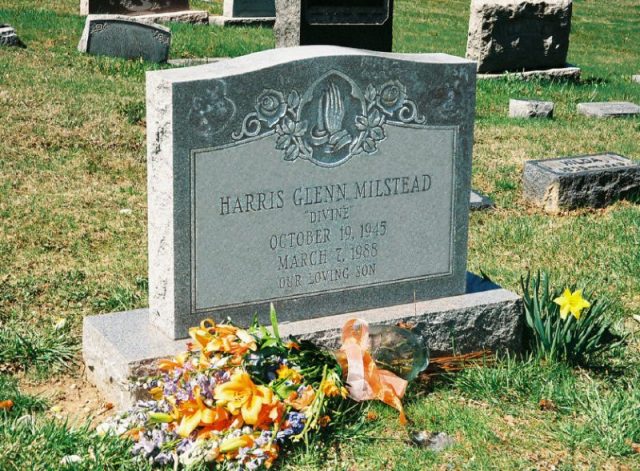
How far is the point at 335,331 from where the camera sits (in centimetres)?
416

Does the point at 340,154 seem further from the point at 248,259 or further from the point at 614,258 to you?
the point at 614,258

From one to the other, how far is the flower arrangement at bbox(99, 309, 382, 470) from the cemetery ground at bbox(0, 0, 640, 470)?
11 cm

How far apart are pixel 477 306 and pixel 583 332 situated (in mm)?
488

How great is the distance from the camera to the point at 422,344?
4109 mm

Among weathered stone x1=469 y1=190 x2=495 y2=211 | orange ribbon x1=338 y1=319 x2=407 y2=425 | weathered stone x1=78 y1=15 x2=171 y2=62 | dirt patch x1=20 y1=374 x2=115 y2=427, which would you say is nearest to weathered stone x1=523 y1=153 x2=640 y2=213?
weathered stone x1=469 y1=190 x2=495 y2=211

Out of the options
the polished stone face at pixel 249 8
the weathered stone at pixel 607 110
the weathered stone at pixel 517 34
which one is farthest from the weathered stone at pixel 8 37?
the weathered stone at pixel 607 110

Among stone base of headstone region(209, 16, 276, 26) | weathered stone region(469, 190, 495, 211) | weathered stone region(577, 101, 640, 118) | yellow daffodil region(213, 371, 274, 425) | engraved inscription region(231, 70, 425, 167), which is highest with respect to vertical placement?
engraved inscription region(231, 70, 425, 167)

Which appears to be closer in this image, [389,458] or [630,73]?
[389,458]

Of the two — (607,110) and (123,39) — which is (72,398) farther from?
(607,110)

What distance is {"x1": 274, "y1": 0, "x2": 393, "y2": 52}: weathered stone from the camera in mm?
8195

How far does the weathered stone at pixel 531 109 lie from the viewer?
1009 centimetres

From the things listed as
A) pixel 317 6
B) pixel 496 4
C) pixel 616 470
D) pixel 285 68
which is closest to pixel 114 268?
pixel 285 68

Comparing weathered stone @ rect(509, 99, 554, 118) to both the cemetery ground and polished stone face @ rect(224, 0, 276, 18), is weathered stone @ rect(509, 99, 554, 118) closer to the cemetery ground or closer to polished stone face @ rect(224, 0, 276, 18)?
the cemetery ground

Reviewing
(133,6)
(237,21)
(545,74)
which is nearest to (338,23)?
(545,74)
